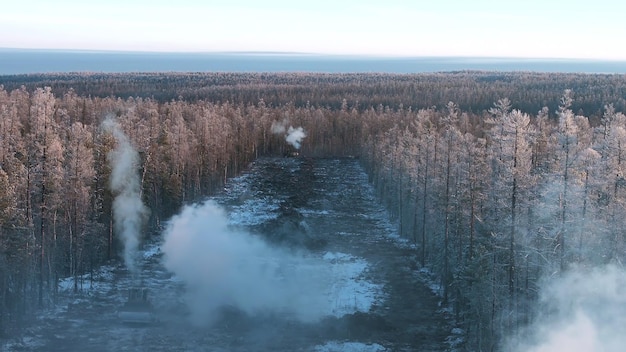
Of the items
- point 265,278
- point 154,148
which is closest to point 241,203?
point 154,148

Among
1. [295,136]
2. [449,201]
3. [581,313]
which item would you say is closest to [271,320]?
[449,201]

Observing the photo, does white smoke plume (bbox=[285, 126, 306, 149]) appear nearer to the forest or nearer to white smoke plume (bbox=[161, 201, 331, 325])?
the forest

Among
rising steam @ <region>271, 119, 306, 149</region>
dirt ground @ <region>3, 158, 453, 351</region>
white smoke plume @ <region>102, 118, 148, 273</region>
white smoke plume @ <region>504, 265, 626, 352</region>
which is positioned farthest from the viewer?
rising steam @ <region>271, 119, 306, 149</region>

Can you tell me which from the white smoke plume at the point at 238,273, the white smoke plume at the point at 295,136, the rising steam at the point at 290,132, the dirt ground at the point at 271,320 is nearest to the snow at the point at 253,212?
the dirt ground at the point at 271,320

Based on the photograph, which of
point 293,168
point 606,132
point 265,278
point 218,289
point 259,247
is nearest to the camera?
point 606,132

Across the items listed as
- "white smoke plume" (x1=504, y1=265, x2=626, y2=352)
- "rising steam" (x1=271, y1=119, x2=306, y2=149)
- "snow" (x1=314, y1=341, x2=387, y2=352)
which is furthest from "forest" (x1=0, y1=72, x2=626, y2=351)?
"rising steam" (x1=271, y1=119, x2=306, y2=149)

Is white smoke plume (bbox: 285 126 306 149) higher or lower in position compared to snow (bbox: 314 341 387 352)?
higher

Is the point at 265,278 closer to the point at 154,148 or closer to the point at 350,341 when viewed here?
the point at 350,341
